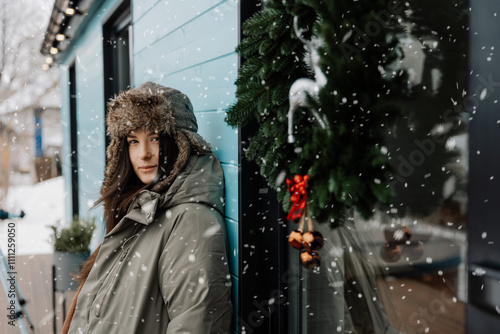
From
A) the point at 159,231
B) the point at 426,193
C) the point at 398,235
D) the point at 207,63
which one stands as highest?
the point at 207,63

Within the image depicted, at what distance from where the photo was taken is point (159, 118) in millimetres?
1783

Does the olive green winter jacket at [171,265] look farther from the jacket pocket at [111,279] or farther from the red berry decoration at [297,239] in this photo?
the red berry decoration at [297,239]

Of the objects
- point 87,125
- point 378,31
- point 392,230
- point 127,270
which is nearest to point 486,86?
point 378,31

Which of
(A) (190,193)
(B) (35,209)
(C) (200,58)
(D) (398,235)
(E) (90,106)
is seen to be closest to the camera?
(D) (398,235)

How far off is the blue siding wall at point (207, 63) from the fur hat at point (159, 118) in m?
0.14

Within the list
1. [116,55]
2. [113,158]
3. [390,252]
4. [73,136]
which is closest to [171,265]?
[113,158]

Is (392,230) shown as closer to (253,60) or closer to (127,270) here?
(253,60)

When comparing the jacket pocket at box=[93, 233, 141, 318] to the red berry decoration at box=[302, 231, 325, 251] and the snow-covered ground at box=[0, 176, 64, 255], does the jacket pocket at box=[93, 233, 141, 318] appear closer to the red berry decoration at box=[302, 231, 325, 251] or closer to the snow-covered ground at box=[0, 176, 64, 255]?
the red berry decoration at box=[302, 231, 325, 251]

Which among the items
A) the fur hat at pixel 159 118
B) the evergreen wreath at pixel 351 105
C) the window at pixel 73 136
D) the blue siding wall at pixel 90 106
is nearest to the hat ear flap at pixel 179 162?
the fur hat at pixel 159 118

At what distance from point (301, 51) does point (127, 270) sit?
3.47ft

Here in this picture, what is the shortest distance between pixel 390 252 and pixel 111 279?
1.14m

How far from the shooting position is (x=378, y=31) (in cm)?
96

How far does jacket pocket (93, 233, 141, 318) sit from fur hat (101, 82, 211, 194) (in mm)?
243

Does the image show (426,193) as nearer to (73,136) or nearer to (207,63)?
(207,63)
